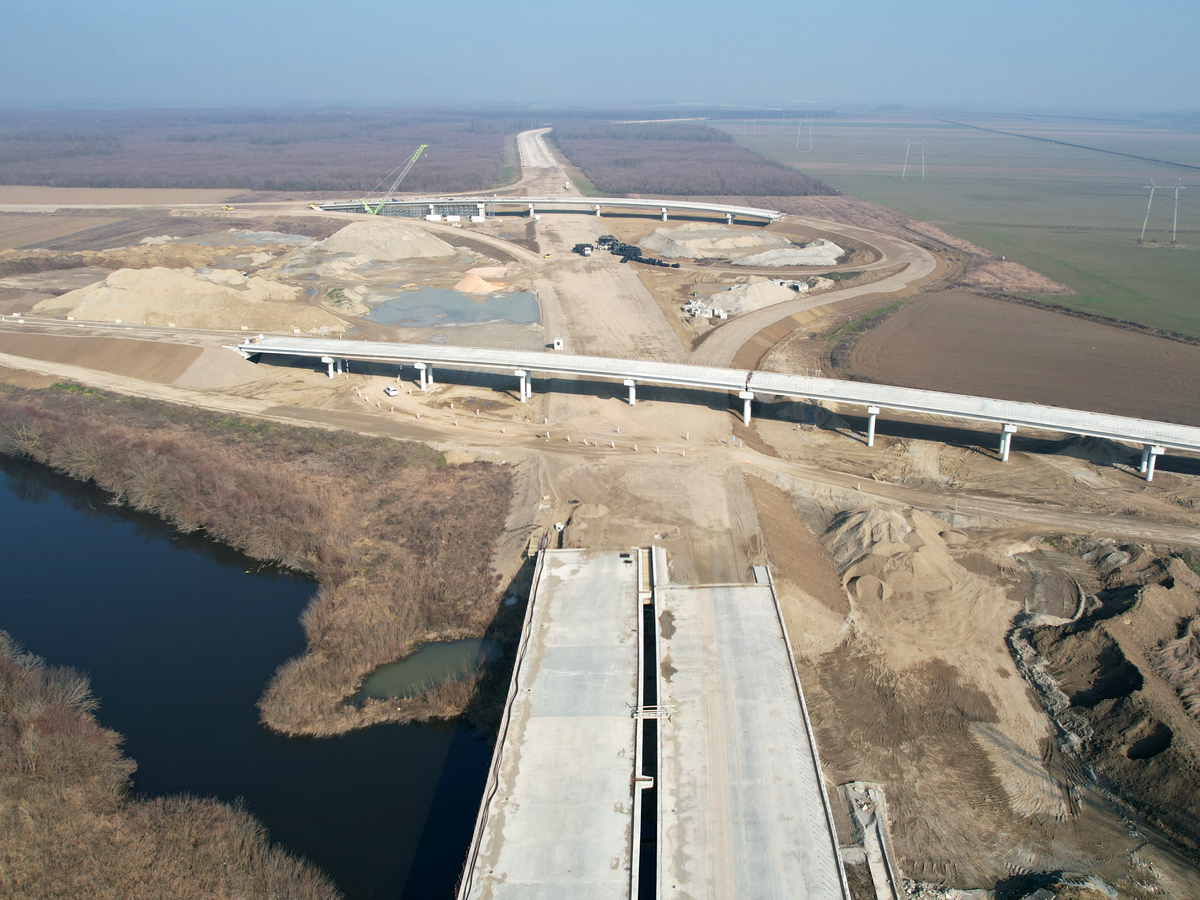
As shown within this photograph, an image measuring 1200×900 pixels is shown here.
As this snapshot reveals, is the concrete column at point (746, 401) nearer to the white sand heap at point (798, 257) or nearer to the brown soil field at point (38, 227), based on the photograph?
the white sand heap at point (798, 257)

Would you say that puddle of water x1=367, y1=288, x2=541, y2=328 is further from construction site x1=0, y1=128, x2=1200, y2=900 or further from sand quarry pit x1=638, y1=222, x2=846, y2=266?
sand quarry pit x1=638, y1=222, x2=846, y2=266

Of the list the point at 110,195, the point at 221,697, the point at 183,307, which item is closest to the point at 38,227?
the point at 110,195

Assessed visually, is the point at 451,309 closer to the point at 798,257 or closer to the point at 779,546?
the point at 798,257

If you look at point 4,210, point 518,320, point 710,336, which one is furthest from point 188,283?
point 4,210

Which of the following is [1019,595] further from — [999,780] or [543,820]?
[543,820]

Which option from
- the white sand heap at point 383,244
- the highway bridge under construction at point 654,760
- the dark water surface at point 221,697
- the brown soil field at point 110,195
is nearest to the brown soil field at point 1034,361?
the highway bridge under construction at point 654,760

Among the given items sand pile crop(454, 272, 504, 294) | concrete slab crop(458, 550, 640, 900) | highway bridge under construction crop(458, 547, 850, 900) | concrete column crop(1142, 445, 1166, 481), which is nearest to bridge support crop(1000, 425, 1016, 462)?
concrete column crop(1142, 445, 1166, 481)

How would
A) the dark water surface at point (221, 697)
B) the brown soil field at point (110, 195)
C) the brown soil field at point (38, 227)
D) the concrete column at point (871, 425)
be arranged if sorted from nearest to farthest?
the dark water surface at point (221, 697), the concrete column at point (871, 425), the brown soil field at point (38, 227), the brown soil field at point (110, 195)
